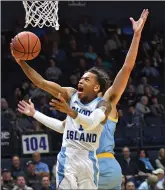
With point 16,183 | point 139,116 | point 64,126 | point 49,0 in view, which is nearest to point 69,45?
point 139,116

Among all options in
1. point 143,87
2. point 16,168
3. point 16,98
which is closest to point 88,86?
point 16,168

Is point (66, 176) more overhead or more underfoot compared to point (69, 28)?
more underfoot

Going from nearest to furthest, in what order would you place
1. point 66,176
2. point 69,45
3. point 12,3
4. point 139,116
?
point 66,176 < point 139,116 < point 69,45 < point 12,3

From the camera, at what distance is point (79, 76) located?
15.4 metres

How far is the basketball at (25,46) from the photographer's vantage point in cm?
629

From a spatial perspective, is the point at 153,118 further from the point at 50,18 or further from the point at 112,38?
the point at 50,18

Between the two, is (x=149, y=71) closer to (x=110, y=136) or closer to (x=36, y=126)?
(x=36, y=126)

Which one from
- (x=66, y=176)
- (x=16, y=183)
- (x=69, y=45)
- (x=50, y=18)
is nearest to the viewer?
(x=66, y=176)

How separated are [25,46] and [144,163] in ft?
22.1

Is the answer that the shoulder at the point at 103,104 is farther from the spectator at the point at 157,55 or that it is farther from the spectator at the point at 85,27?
the spectator at the point at 85,27

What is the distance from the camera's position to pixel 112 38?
57.1 ft

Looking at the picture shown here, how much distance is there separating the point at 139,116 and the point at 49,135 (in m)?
2.25

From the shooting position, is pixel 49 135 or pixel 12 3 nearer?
pixel 49 135

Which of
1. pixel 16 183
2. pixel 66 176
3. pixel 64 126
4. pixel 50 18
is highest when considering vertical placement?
pixel 50 18
